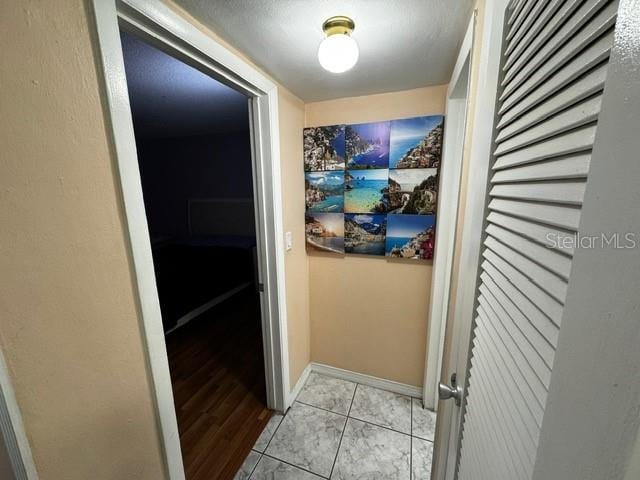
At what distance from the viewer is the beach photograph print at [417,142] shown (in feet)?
4.88

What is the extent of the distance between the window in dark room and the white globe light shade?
73cm

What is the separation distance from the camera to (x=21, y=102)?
528mm

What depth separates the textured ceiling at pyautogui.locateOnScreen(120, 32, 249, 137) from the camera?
1556 mm

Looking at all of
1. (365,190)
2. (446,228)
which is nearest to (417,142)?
(365,190)

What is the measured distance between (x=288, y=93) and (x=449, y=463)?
1.87m

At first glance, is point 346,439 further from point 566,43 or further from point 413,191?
point 566,43

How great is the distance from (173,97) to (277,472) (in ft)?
9.47

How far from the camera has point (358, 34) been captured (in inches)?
40.1

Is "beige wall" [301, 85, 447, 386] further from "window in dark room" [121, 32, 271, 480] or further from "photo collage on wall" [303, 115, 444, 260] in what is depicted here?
"window in dark room" [121, 32, 271, 480]

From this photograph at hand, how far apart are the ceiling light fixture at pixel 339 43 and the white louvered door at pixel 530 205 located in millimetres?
565

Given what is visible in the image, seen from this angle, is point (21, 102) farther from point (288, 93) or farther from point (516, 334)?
point (288, 93)

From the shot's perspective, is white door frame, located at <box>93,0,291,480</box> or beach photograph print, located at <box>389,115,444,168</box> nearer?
white door frame, located at <box>93,0,291,480</box>

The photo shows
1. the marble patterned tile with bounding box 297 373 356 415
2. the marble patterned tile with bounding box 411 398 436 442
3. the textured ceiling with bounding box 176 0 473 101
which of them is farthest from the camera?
the marble patterned tile with bounding box 297 373 356 415

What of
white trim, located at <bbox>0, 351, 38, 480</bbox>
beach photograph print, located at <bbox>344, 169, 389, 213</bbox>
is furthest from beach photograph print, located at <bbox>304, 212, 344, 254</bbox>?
white trim, located at <bbox>0, 351, 38, 480</bbox>
